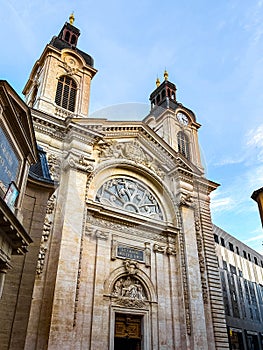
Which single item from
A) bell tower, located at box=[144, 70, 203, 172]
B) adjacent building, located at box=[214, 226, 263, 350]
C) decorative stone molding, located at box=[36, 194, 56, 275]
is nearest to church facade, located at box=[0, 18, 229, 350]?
decorative stone molding, located at box=[36, 194, 56, 275]

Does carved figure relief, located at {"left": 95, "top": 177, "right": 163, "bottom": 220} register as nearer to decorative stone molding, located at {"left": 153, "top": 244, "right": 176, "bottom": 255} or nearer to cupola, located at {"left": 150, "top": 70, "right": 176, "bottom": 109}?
decorative stone molding, located at {"left": 153, "top": 244, "right": 176, "bottom": 255}

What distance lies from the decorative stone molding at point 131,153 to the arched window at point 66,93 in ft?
14.1

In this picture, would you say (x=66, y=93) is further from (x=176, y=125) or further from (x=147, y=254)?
(x=147, y=254)

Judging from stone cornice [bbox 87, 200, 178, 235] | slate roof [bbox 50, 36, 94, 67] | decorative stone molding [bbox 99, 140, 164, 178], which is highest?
slate roof [bbox 50, 36, 94, 67]

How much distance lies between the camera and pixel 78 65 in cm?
2428

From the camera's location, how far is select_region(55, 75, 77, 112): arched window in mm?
22047

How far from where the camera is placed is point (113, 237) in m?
17.5

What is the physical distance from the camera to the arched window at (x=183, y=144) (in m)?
27.1

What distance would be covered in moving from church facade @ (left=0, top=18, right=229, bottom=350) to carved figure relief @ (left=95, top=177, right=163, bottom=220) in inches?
2.8

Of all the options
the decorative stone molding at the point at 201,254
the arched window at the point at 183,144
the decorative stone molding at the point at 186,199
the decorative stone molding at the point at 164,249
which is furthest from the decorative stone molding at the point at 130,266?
the arched window at the point at 183,144

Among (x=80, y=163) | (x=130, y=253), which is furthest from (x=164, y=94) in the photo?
(x=130, y=253)

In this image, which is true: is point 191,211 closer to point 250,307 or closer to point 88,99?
point 88,99

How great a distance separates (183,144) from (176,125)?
6.01 ft

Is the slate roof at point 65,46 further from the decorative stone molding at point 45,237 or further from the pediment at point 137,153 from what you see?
the decorative stone molding at point 45,237
